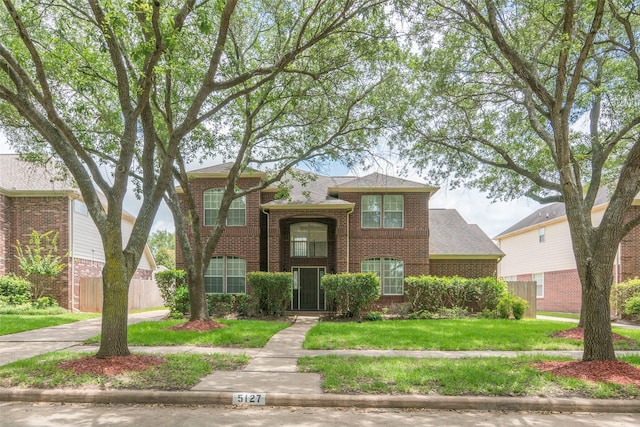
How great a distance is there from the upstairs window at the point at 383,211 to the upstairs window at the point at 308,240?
2.08m

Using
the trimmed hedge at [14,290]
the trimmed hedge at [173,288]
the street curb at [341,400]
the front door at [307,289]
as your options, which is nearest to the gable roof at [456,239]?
the front door at [307,289]

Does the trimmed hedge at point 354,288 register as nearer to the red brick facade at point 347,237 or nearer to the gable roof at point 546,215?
the red brick facade at point 347,237

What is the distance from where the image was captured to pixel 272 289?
16.2m

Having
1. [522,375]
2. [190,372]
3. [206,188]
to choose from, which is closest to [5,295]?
[206,188]

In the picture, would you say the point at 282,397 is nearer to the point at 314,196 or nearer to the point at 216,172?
the point at 314,196

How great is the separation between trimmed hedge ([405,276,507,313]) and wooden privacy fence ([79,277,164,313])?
45.5ft

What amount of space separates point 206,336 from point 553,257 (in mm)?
21255

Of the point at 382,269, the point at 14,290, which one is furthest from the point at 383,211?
the point at 14,290

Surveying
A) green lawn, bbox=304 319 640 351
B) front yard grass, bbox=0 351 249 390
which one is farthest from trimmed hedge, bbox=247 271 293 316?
front yard grass, bbox=0 351 249 390

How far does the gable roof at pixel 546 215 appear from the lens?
73.4ft

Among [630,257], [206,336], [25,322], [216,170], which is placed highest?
[216,170]

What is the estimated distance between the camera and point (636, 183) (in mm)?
7141

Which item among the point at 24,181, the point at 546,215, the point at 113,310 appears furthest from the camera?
the point at 546,215

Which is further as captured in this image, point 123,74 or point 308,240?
point 308,240
